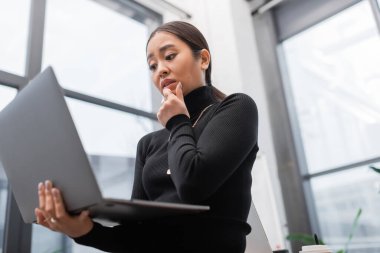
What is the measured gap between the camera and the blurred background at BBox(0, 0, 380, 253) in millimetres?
2184

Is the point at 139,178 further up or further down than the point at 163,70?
further down

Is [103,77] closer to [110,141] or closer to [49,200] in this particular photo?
[110,141]

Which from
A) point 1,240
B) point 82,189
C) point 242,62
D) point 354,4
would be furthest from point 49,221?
point 354,4

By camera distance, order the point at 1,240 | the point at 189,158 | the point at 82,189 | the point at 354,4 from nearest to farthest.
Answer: the point at 82,189, the point at 189,158, the point at 1,240, the point at 354,4

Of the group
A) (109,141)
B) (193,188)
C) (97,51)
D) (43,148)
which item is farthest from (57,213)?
(97,51)

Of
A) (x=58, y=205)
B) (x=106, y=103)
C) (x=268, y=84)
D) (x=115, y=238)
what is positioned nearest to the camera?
(x=58, y=205)

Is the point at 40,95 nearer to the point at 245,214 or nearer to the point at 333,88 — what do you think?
the point at 245,214

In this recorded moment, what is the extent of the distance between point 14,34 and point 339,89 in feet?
7.33

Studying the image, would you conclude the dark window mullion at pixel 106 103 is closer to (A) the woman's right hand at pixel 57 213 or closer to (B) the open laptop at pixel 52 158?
(B) the open laptop at pixel 52 158

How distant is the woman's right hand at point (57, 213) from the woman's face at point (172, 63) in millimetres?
381

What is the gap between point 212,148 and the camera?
66 centimetres

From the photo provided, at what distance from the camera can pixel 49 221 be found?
0.63 meters

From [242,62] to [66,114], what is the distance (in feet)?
7.63

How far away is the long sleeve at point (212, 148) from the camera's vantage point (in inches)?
25.2
